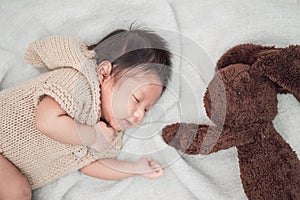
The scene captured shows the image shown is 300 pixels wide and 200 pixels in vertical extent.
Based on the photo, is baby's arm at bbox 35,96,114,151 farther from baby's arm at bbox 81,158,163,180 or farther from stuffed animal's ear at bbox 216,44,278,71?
stuffed animal's ear at bbox 216,44,278,71

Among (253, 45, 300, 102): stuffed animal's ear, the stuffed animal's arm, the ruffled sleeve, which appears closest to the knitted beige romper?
the ruffled sleeve

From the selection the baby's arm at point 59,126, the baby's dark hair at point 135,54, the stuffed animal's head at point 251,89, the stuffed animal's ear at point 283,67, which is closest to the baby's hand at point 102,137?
the baby's arm at point 59,126

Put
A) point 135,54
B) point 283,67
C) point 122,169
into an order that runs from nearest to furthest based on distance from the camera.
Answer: point 283,67, point 135,54, point 122,169

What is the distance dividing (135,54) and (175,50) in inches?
6.9

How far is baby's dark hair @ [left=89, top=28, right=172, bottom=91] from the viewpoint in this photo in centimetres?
99

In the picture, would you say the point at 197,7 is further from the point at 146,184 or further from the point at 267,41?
the point at 146,184

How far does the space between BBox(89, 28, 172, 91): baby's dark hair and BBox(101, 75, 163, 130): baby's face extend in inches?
0.7

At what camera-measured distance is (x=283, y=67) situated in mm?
875

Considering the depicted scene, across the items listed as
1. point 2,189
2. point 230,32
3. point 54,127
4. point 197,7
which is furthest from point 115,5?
point 2,189

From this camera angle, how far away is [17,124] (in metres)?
1.02

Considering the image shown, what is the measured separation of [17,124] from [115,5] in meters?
0.42

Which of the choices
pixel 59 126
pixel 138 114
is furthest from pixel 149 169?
pixel 59 126

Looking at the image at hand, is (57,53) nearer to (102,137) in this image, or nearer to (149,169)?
(102,137)

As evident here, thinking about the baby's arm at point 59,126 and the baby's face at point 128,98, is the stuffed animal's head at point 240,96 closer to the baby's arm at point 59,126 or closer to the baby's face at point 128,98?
the baby's face at point 128,98
